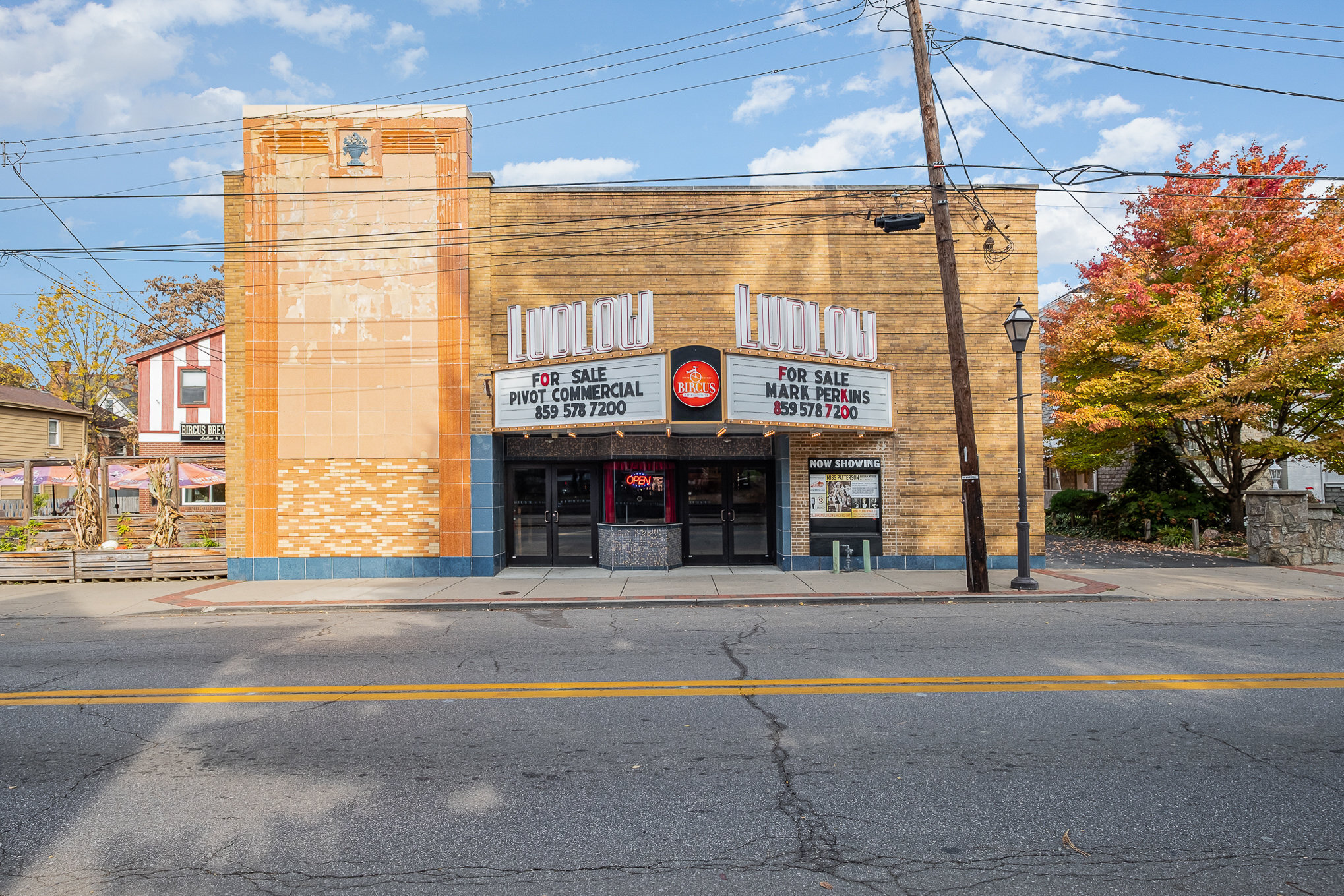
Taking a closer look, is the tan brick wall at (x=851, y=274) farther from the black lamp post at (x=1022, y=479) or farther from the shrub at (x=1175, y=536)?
the shrub at (x=1175, y=536)

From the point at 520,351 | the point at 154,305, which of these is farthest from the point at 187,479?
the point at 154,305

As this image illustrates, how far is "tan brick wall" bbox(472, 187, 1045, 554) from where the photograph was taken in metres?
15.3

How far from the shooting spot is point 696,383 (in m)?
12.9

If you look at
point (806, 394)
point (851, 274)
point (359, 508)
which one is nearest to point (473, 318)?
point (359, 508)

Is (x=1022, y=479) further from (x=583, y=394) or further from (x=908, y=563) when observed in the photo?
(x=583, y=394)

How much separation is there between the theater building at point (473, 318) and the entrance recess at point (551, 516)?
93cm

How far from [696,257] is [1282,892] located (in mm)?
13523

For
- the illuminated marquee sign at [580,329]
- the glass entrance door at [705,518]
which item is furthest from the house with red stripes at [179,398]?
the glass entrance door at [705,518]

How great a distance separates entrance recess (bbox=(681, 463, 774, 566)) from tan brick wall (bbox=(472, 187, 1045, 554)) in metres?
1.19

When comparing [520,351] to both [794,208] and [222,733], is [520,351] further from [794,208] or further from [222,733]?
[222,733]

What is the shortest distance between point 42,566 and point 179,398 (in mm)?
14700

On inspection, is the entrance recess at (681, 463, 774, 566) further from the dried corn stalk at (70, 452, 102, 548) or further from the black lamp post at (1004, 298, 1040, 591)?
the dried corn stalk at (70, 452, 102, 548)

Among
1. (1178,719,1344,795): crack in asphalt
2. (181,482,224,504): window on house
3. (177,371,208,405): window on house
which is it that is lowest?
(1178,719,1344,795): crack in asphalt

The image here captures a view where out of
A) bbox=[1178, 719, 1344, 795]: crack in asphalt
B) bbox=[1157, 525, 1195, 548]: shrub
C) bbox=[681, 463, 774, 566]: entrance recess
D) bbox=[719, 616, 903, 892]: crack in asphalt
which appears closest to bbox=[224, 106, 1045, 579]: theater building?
bbox=[681, 463, 774, 566]: entrance recess
